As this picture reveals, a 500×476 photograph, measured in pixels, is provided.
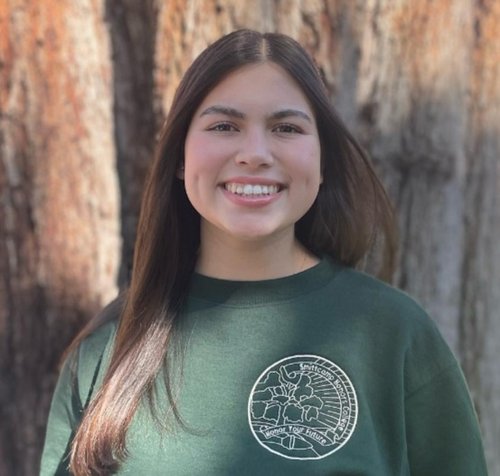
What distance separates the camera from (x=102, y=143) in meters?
3.30

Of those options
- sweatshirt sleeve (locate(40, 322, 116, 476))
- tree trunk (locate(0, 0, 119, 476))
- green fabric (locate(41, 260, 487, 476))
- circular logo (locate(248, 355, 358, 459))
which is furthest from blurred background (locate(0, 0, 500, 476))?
circular logo (locate(248, 355, 358, 459))

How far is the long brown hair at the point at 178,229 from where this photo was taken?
236cm

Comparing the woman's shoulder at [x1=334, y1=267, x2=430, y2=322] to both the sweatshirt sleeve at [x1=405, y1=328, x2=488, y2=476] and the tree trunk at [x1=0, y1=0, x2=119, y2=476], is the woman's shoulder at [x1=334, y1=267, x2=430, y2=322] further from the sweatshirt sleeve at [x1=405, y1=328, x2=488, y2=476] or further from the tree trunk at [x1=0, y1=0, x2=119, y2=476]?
the tree trunk at [x1=0, y1=0, x2=119, y2=476]

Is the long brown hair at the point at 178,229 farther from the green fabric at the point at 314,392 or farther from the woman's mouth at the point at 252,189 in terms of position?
the woman's mouth at the point at 252,189

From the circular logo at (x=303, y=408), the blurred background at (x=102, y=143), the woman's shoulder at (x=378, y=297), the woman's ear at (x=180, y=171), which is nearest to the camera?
the circular logo at (x=303, y=408)

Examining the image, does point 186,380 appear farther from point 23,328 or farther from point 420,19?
point 420,19

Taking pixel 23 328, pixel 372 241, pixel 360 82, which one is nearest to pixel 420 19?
pixel 360 82

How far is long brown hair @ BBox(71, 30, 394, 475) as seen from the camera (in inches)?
93.0

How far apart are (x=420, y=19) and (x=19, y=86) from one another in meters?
1.20

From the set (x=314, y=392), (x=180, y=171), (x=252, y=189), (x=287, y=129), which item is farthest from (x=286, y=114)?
(x=314, y=392)

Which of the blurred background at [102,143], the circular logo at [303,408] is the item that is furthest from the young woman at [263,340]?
the blurred background at [102,143]

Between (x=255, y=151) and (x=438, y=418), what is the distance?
0.68m

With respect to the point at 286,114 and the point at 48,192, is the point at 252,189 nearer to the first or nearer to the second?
the point at 286,114

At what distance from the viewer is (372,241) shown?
2717mm
